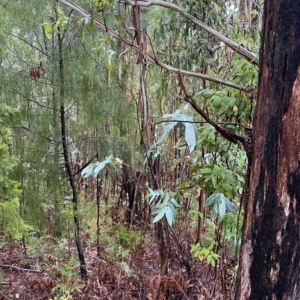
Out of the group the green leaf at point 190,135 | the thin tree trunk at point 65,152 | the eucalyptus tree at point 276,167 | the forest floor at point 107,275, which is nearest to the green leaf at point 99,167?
the green leaf at point 190,135

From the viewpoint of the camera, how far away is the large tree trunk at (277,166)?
2.30ft

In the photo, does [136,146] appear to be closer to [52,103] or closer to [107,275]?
[52,103]

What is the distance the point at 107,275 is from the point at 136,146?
1477 mm

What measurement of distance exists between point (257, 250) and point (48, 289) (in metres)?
3.09

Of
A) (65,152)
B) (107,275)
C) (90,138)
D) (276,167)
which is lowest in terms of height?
(107,275)

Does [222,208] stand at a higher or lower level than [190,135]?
lower

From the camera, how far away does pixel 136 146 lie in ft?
12.4

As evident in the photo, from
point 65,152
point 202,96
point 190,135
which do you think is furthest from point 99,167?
point 65,152

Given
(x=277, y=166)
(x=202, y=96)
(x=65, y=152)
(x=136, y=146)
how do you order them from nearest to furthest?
(x=277, y=166), (x=202, y=96), (x=65, y=152), (x=136, y=146)

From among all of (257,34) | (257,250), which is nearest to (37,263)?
(257,34)

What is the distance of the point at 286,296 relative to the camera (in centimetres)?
72

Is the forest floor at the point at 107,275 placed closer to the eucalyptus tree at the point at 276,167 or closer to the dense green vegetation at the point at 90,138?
the dense green vegetation at the point at 90,138

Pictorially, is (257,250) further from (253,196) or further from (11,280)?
(11,280)

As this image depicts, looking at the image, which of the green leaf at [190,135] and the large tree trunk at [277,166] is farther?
the green leaf at [190,135]
